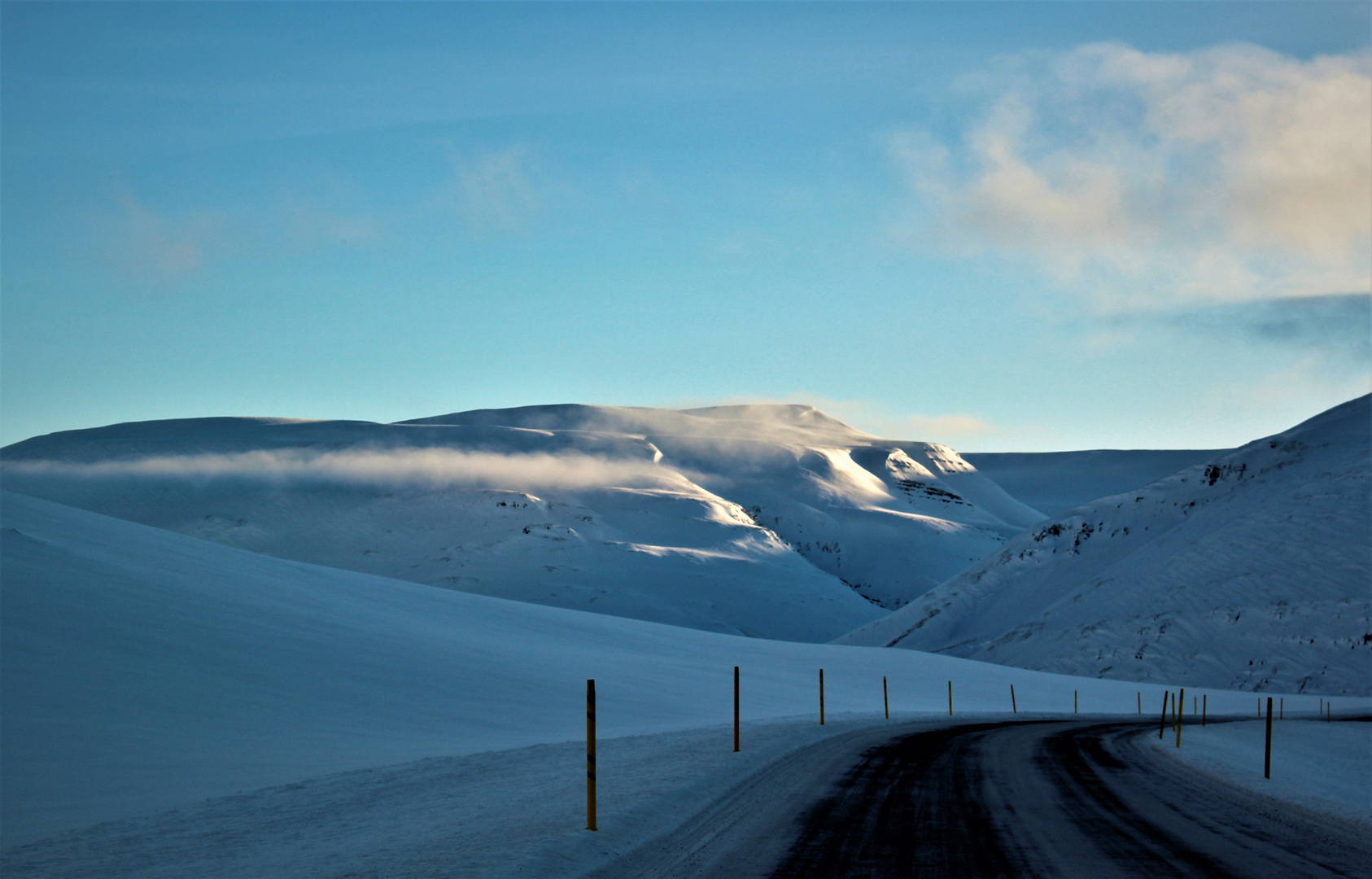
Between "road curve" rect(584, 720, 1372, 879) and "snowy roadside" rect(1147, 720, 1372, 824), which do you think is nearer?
"road curve" rect(584, 720, 1372, 879)

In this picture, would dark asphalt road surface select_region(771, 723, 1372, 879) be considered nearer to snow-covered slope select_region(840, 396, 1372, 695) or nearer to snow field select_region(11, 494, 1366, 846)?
snow field select_region(11, 494, 1366, 846)

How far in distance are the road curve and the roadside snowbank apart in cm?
84

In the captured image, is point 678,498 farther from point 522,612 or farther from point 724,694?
point 724,694

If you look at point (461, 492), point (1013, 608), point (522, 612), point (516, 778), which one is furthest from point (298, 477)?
point (516, 778)

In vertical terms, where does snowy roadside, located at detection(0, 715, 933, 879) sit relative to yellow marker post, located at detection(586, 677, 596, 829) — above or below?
below

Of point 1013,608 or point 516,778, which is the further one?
point 1013,608

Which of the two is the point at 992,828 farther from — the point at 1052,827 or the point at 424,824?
the point at 424,824

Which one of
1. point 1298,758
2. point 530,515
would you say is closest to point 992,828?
point 1298,758

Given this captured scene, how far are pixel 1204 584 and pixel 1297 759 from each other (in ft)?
182

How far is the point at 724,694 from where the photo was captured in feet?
109

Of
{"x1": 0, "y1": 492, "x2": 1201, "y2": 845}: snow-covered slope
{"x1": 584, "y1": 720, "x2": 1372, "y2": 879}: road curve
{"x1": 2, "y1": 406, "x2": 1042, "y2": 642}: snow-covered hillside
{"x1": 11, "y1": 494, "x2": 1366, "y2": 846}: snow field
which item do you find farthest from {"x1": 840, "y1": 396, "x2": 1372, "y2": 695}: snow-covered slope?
{"x1": 584, "y1": 720, "x2": 1372, "y2": 879}: road curve

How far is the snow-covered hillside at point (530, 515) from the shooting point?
4811 inches

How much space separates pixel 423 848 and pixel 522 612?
35.2 metres

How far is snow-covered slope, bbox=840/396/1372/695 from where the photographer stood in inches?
2692
